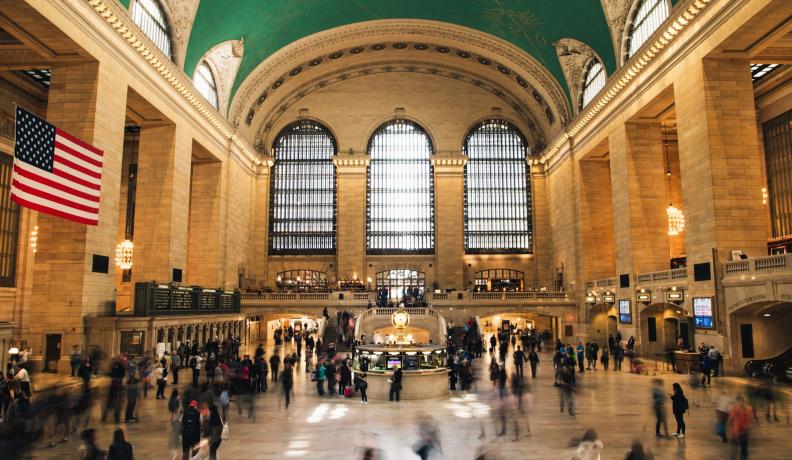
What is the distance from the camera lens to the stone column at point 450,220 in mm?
39562

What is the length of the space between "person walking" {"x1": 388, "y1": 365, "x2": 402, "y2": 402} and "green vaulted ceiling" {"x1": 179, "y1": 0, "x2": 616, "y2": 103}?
62.3 feet

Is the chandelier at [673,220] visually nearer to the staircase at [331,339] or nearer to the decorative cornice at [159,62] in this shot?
the staircase at [331,339]

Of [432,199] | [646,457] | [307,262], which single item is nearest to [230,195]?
[307,262]

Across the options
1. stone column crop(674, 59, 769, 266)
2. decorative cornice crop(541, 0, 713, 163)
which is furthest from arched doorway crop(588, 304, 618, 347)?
stone column crop(674, 59, 769, 266)

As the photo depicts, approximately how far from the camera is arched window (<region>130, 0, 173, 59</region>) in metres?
22.1

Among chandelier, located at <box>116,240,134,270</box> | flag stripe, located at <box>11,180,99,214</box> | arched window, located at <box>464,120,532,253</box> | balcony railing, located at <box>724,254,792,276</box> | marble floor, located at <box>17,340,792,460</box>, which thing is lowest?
marble floor, located at <box>17,340,792,460</box>

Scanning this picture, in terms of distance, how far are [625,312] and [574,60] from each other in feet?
46.6

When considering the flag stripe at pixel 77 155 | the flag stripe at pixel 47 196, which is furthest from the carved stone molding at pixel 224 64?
the flag stripe at pixel 47 196

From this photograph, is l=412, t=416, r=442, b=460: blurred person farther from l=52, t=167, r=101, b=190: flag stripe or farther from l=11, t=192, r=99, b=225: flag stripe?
l=52, t=167, r=101, b=190: flag stripe

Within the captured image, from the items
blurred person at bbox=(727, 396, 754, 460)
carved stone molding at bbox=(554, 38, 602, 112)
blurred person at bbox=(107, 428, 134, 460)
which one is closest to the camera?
blurred person at bbox=(107, 428, 134, 460)

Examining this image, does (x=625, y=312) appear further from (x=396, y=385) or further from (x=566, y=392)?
(x=396, y=385)

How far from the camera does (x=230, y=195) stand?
112ft

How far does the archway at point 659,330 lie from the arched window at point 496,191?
15.8m

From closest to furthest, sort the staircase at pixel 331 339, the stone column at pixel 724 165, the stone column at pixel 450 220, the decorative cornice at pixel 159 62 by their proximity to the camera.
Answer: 1. the stone column at pixel 724 165
2. the decorative cornice at pixel 159 62
3. the staircase at pixel 331 339
4. the stone column at pixel 450 220
